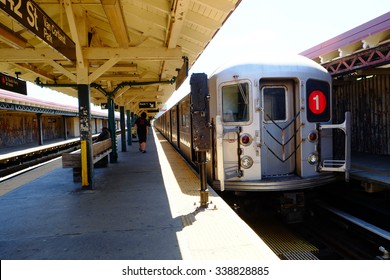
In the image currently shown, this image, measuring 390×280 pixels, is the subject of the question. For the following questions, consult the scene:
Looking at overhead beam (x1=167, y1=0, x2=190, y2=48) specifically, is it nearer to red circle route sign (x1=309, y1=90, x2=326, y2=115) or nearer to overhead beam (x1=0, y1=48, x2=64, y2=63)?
overhead beam (x1=0, y1=48, x2=64, y2=63)

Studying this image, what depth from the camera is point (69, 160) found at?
6.76m

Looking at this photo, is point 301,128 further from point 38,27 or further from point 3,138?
point 3,138

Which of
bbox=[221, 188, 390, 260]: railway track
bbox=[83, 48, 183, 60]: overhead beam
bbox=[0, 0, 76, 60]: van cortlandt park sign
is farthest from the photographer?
bbox=[83, 48, 183, 60]: overhead beam

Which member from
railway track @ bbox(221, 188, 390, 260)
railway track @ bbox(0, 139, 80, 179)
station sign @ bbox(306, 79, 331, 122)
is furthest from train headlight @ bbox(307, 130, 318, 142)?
railway track @ bbox(0, 139, 80, 179)

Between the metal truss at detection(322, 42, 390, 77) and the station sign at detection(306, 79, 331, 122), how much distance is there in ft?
4.53

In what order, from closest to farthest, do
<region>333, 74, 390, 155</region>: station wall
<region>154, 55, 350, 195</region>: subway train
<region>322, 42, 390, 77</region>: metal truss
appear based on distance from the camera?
1. <region>154, 55, 350, 195</region>: subway train
2. <region>322, 42, 390, 77</region>: metal truss
3. <region>333, 74, 390, 155</region>: station wall

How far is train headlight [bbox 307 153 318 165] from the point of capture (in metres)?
5.51

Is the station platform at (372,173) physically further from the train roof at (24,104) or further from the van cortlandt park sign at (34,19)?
the train roof at (24,104)

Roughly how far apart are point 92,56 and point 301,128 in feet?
14.2

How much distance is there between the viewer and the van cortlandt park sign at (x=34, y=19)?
2949 mm

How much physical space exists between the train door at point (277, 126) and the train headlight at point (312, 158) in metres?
0.30

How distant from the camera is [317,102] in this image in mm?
5633

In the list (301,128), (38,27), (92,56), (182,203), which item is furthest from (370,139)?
(38,27)

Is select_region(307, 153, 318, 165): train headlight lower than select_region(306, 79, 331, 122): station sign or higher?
lower
